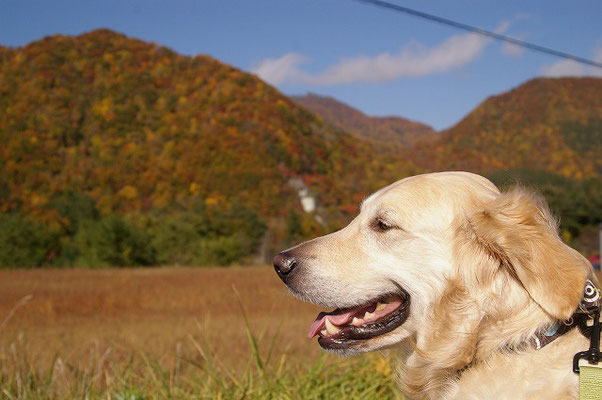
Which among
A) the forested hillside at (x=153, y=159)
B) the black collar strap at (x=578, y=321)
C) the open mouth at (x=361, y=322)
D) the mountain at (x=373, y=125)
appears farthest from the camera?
the mountain at (x=373, y=125)

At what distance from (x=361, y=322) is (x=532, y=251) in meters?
0.82

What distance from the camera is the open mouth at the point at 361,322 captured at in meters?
2.48

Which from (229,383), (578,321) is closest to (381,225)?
(578,321)

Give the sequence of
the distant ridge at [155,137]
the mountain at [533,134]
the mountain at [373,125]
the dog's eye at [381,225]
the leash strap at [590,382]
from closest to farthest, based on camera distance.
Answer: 1. the leash strap at [590,382]
2. the dog's eye at [381,225]
3. the distant ridge at [155,137]
4. the mountain at [533,134]
5. the mountain at [373,125]

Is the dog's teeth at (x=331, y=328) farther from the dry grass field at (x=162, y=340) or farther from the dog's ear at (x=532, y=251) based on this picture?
the dry grass field at (x=162, y=340)

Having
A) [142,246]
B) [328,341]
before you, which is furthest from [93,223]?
[328,341]

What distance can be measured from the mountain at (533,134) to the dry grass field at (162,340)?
135 ft

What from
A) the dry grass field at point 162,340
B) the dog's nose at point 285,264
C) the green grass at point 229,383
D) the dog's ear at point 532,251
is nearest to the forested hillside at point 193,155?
the dry grass field at point 162,340

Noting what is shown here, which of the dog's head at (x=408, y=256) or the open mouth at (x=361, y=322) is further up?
the dog's head at (x=408, y=256)

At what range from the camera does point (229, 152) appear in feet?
211

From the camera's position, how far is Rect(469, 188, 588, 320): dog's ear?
1997mm

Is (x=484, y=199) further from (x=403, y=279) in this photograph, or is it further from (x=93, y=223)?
(x=93, y=223)

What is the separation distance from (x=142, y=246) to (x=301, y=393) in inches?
1345

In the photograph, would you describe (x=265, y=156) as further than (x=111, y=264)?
Yes
